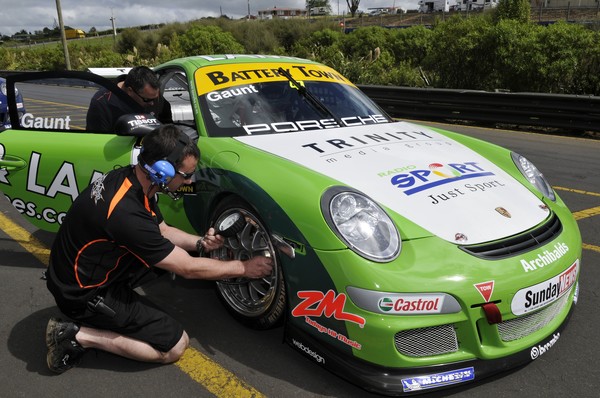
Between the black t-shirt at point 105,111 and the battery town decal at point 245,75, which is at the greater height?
the battery town decal at point 245,75

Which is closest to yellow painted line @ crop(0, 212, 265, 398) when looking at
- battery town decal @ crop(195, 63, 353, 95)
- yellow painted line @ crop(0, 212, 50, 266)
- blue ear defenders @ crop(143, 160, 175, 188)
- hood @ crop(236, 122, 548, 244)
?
blue ear defenders @ crop(143, 160, 175, 188)

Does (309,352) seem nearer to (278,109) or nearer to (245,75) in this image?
(278,109)

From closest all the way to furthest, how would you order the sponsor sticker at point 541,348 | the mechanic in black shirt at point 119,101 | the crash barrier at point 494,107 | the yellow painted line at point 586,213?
the sponsor sticker at point 541,348 → the mechanic in black shirt at point 119,101 → the yellow painted line at point 586,213 → the crash barrier at point 494,107

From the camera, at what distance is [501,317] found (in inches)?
84.4

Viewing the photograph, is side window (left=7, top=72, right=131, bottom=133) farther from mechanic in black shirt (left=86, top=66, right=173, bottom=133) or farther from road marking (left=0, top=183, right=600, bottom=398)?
road marking (left=0, top=183, right=600, bottom=398)

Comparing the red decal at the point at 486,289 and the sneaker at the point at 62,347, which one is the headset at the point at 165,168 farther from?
the red decal at the point at 486,289

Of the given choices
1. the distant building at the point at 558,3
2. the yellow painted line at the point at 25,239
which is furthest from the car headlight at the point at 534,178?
the distant building at the point at 558,3

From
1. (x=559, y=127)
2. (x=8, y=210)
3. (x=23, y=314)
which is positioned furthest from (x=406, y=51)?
(x=23, y=314)

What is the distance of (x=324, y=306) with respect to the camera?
2205 mm

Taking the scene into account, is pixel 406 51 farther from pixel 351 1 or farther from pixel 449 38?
pixel 351 1

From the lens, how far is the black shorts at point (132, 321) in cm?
248

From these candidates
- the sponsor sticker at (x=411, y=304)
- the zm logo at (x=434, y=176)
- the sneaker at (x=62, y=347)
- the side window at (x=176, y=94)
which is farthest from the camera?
the side window at (x=176, y=94)

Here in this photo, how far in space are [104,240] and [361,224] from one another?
1.21m

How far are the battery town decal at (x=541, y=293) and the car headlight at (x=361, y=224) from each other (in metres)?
0.56
